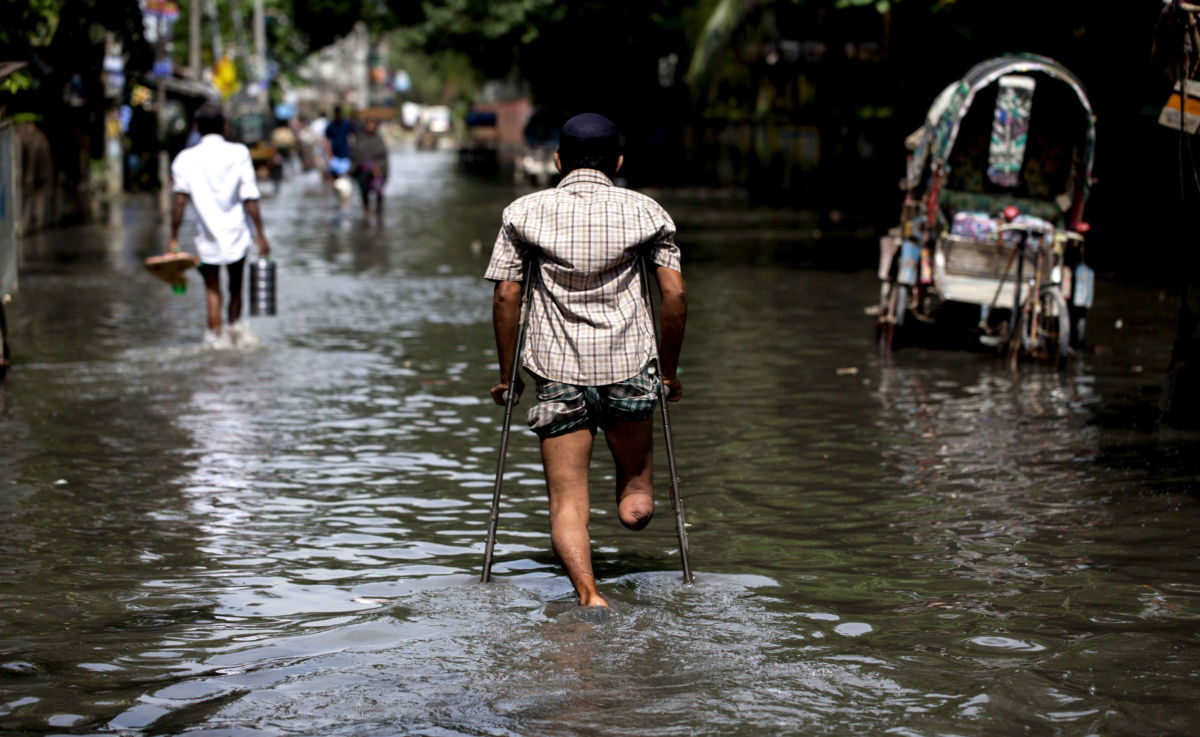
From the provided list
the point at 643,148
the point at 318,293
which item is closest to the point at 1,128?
the point at 318,293

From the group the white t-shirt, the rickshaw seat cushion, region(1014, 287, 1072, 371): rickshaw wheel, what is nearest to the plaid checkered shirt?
the white t-shirt

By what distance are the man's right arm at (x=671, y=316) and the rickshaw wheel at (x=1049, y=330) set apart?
687 cm

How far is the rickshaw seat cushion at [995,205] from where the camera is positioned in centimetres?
1447

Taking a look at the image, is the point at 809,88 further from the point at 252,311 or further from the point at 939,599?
the point at 939,599

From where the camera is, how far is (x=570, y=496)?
5773mm

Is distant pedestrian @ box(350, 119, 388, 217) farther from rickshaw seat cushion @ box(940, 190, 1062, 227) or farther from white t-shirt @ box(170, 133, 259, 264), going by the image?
white t-shirt @ box(170, 133, 259, 264)

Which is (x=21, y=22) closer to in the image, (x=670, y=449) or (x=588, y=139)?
(x=588, y=139)

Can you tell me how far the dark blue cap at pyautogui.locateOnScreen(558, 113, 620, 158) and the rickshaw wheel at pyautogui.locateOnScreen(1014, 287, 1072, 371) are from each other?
23.3 feet

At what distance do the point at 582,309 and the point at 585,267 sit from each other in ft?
0.48

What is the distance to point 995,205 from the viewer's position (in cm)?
1450

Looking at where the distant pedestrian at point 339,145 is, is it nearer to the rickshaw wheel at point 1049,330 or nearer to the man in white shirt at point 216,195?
the man in white shirt at point 216,195

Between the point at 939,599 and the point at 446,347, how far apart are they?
7.61m

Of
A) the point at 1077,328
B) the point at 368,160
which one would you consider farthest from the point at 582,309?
the point at 368,160

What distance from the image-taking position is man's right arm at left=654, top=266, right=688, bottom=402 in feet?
18.7
